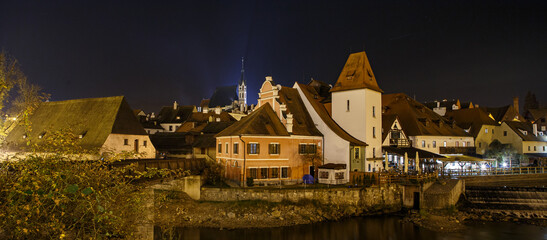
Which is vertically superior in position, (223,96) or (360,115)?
(223,96)

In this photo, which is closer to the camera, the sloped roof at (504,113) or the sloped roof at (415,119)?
the sloped roof at (415,119)

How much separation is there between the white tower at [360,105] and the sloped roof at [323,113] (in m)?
0.87

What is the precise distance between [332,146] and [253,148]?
10.3m

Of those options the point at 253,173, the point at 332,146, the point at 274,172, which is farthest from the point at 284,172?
the point at 332,146

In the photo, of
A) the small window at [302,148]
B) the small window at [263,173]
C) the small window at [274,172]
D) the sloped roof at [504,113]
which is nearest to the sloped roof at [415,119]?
the small window at [302,148]

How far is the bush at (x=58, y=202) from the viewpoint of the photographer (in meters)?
8.50

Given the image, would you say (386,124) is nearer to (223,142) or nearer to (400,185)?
(400,185)

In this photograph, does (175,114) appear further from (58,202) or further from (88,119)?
(58,202)

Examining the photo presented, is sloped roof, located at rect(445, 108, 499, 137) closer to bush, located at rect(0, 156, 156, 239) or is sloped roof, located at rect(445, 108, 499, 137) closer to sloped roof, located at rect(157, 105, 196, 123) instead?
sloped roof, located at rect(157, 105, 196, 123)

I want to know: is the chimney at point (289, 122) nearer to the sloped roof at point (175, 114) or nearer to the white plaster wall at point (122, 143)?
the white plaster wall at point (122, 143)

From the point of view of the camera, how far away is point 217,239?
29312 mm

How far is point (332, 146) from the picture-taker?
44344 millimetres

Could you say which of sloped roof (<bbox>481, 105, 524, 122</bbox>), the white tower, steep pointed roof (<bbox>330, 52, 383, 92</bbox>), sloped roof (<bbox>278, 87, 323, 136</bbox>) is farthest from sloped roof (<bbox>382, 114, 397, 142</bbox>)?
sloped roof (<bbox>481, 105, 524, 122</bbox>)

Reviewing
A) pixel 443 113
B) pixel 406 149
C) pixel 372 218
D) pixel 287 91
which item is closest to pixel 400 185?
pixel 372 218
